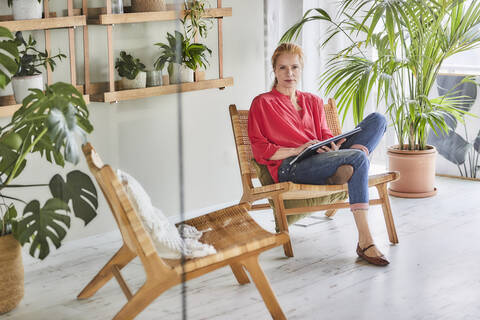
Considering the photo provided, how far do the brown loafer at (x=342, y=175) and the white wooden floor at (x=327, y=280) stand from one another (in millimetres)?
323

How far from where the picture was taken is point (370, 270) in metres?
2.75

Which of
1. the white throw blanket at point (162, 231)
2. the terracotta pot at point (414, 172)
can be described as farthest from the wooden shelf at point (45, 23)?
the terracotta pot at point (414, 172)

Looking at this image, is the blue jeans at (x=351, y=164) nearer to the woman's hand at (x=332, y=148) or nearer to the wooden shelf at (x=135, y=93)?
the woman's hand at (x=332, y=148)

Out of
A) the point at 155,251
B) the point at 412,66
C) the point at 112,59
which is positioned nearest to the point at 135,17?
the point at 112,59

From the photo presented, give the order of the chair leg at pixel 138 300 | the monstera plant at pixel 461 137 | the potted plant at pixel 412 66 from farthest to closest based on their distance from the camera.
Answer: the monstera plant at pixel 461 137
the potted plant at pixel 412 66
the chair leg at pixel 138 300

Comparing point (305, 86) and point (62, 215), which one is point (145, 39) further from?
point (305, 86)

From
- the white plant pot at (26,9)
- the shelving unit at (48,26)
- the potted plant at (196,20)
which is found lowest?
the shelving unit at (48,26)

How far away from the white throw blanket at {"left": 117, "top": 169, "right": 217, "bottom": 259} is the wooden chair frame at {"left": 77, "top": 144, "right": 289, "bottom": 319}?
20mm

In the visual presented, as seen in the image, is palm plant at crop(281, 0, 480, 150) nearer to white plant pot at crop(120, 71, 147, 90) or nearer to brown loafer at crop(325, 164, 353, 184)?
brown loafer at crop(325, 164, 353, 184)

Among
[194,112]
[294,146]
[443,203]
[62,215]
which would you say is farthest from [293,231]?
[62,215]

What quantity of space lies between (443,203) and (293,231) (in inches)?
39.6

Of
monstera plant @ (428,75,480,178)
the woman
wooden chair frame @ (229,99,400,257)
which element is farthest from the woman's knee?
monstera plant @ (428,75,480,178)

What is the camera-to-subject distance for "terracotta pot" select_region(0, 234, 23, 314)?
Result: 5.51 feet

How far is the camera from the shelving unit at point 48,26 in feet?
5.21
